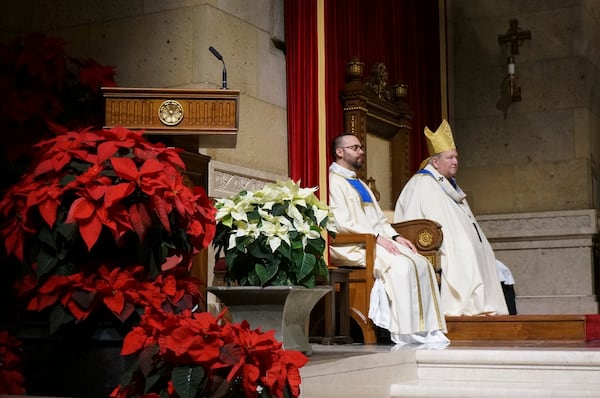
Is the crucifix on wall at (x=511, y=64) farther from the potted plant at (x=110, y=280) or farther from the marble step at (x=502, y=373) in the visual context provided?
the potted plant at (x=110, y=280)

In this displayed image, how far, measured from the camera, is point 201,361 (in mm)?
2322

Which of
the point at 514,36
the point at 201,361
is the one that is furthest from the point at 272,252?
the point at 514,36

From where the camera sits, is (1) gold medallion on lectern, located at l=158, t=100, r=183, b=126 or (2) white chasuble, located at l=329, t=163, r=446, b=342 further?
(2) white chasuble, located at l=329, t=163, r=446, b=342

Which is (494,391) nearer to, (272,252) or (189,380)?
(272,252)

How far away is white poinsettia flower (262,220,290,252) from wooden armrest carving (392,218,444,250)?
2710 mm

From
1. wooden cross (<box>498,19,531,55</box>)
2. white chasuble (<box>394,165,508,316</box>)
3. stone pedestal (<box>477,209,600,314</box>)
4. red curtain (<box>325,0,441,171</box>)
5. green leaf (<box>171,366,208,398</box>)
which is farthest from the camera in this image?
wooden cross (<box>498,19,531,55</box>)

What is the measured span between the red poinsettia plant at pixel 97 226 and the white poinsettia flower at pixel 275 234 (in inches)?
38.2

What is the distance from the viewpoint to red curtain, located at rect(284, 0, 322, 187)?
6297 millimetres

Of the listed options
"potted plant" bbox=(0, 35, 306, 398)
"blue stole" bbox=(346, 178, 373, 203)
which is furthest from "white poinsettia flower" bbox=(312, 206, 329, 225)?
"blue stole" bbox=(346, 178, 373, 203)

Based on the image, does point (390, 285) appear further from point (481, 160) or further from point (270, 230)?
point (481, 160)

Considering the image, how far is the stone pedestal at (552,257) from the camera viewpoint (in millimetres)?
8602

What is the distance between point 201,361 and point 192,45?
11.9 ft

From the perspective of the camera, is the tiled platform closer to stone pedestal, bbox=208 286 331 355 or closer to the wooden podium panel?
stone pedestal, bbox=208 286 331 355

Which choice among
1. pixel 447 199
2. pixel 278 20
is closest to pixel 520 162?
pixel 447 199
